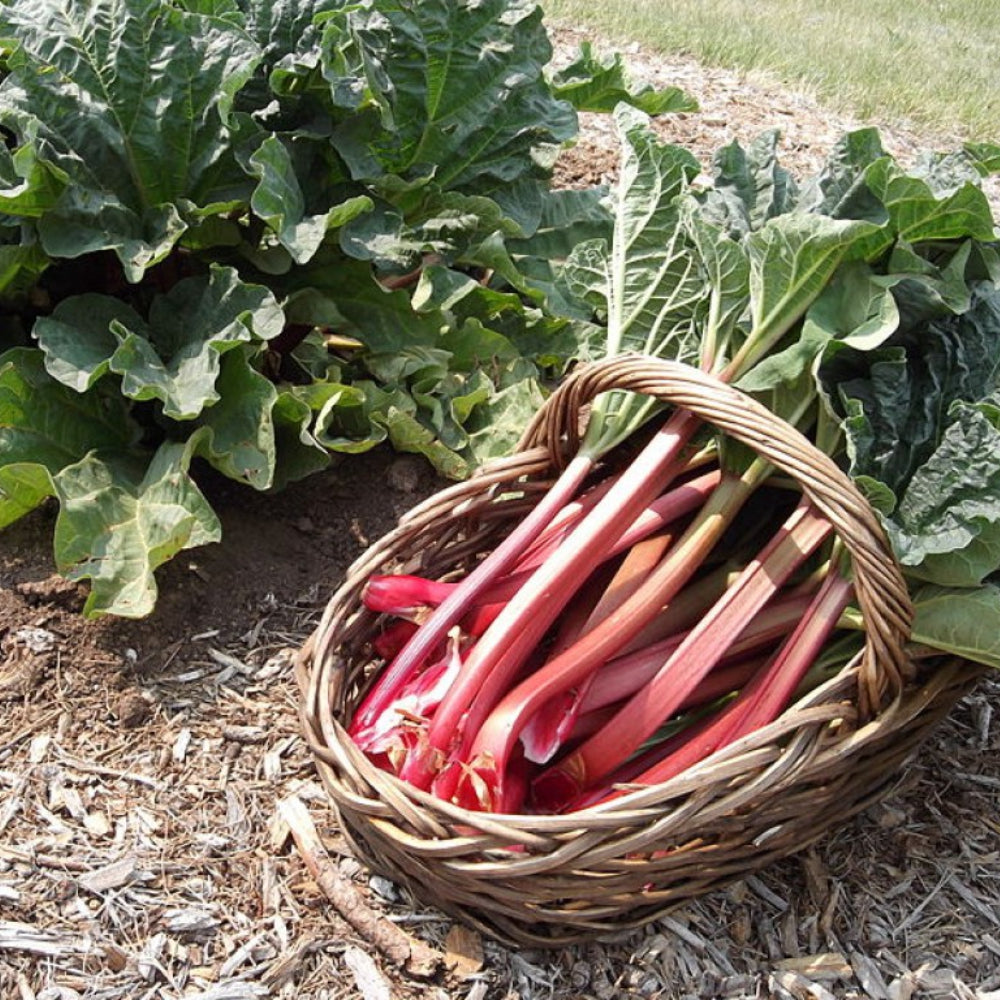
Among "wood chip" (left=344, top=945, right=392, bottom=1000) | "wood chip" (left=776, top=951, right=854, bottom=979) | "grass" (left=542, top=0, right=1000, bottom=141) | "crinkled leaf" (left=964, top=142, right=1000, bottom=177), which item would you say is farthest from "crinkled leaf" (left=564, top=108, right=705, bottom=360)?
"grass" (left=542, top=0, right=1000, bottom=141)

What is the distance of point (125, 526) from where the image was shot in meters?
2.56

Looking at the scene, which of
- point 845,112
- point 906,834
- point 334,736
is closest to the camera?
point 334,736

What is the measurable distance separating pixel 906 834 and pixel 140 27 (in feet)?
7.46

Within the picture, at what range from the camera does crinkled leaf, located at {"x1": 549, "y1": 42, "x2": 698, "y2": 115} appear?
352 cm

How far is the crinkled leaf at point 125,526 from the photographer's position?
244 centimetres

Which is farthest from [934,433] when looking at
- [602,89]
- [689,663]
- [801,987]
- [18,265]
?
[18,265]

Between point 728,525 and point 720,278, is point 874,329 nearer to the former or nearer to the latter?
point 720,278

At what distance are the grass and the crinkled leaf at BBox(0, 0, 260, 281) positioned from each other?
353cm

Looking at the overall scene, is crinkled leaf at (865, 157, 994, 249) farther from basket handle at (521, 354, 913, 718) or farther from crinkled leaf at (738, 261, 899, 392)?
basket handle at (521, 354, 913, 718)

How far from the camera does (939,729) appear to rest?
267 cm

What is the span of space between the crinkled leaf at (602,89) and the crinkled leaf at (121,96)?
107 centimetres

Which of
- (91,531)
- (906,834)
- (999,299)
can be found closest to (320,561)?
(91,531)

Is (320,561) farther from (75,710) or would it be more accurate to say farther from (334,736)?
(334,736)

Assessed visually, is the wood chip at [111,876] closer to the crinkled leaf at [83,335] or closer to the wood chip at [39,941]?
the wood chip at [39,941]
